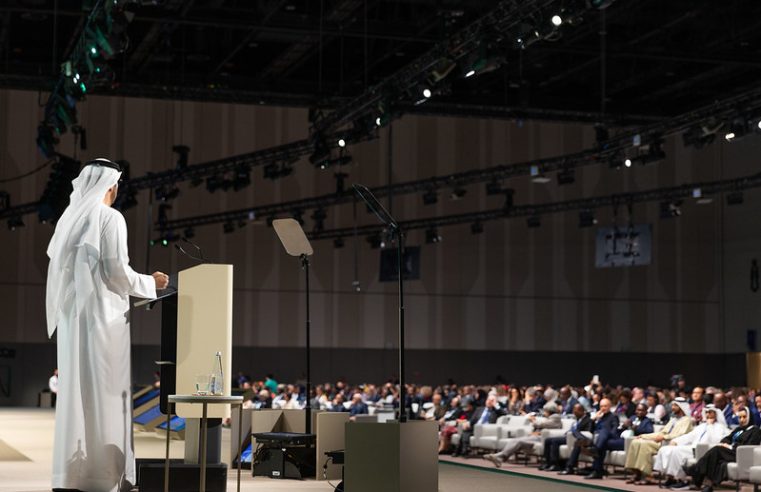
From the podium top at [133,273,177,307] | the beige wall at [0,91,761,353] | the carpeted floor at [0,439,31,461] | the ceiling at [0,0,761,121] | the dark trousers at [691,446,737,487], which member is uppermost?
the ceiling at [0,0,761,121]

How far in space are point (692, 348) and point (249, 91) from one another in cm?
1741

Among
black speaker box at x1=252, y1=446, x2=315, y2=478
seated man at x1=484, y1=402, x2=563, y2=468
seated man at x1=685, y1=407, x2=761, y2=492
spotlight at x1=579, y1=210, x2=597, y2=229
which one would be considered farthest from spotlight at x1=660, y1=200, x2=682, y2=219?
black speaker box at x1=252, y1=446, x2=315, y2=478

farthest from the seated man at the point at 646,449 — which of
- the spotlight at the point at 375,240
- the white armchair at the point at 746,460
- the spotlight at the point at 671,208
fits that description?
the spotlight at the point at 375,240

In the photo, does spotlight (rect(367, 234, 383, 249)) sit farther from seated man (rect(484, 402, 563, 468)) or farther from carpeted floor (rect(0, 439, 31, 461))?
carpeted floor (rect(0, 439, 31, 461))

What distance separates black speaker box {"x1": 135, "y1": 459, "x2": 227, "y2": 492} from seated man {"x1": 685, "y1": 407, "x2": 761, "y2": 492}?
6.48m

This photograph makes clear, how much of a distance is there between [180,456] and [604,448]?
17.1 feet

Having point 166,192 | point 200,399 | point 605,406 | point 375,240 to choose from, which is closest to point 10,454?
point 605,406

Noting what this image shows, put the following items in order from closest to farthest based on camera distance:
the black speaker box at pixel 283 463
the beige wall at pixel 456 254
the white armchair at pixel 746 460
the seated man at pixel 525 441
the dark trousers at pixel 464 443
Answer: the white armchair at pixel 746 460, the black speaker box at pixel 283 463, the seated man at pixel 525 441, the dark trousers at pixel 464 443, the beige wall at pixel 456 254

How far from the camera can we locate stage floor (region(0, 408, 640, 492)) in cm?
1023

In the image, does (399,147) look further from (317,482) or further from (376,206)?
(376,206)

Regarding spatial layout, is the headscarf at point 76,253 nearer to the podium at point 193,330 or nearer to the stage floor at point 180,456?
the podium at point 193,330

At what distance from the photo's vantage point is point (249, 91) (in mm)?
24766

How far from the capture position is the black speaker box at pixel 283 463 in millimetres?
11164

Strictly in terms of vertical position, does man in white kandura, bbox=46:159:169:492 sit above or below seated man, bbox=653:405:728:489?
above
